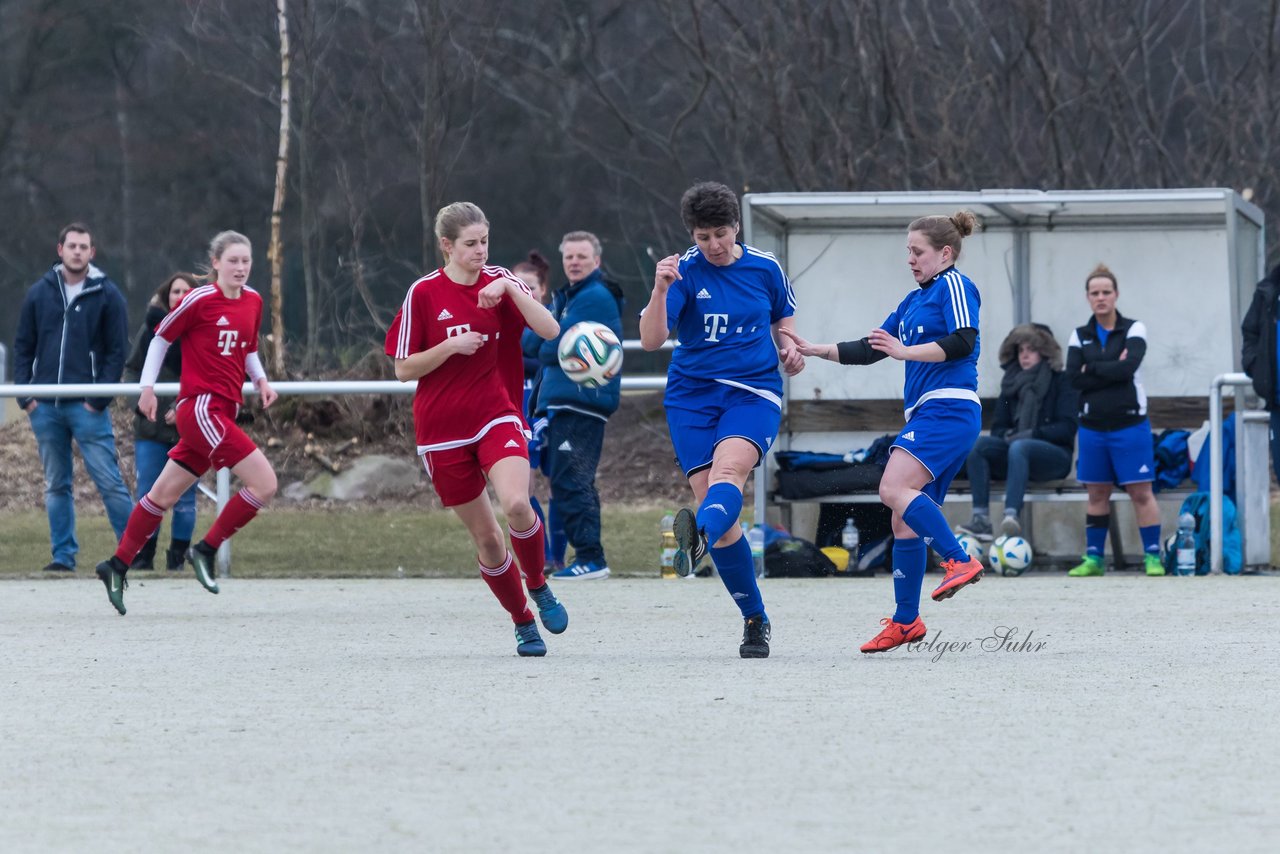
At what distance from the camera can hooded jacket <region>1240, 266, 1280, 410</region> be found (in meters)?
11.4

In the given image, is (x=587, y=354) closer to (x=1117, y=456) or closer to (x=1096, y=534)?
(x=1117, y=456)

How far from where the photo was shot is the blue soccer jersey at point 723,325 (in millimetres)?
7410

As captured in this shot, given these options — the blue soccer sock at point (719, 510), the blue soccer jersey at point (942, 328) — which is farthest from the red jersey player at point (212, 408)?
the blue soccer jersey at point (942, 328)

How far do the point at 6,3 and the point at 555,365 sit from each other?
1343 centimetres

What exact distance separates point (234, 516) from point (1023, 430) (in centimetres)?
519

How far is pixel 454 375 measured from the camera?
296 inches

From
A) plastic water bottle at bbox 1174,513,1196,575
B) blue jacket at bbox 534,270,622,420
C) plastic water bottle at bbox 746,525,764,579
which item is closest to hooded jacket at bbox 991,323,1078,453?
plastic water bottle at bbox 1174,513,1196,575

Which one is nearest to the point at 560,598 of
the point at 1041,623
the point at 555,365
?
the point at 555,365

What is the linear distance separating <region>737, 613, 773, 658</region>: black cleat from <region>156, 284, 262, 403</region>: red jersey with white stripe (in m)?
3.56

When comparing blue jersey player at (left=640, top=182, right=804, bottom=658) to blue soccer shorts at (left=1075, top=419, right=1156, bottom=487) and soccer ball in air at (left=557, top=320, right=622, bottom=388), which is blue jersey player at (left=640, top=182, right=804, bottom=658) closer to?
soccer ball in air at (left=557, top=320, right=622, bottom=388)

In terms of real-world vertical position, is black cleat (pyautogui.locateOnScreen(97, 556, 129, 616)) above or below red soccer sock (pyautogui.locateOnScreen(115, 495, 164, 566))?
below

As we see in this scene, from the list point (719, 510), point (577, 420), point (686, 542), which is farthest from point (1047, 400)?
point (686, 542)

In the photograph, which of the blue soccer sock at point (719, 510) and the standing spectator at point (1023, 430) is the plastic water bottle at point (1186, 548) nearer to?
the standing spectator at point (1023, 430)

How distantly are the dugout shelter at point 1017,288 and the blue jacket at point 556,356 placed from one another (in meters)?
2.25
